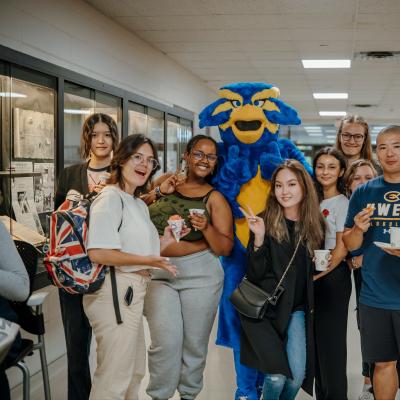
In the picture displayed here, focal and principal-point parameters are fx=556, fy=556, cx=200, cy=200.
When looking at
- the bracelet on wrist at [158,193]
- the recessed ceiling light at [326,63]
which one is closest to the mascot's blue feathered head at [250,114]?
the bracelet on wrist at [158,193]

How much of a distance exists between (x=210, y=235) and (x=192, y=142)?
0.55m

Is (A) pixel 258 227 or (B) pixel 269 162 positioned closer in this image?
(A) pixel 258 227

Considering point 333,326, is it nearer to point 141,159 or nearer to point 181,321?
point 181,321

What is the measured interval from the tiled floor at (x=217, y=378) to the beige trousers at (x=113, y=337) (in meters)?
1.19

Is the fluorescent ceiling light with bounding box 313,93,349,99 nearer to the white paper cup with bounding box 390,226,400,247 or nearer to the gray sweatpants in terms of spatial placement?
the gray sweatpants

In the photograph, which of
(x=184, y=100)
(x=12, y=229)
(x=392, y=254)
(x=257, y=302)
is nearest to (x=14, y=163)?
(x=12, y=229)

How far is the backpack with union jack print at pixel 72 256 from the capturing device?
2445mm

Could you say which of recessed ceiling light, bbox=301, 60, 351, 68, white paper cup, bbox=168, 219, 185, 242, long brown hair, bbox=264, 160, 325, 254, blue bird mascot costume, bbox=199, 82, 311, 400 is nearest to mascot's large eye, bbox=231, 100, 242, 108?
blue bird mascot costume, bbox=199, 82, 311, 400

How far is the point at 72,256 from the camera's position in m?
2.46

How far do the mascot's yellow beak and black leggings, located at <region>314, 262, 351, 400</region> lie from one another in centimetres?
92

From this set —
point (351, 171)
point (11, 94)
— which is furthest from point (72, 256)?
point (11, 94)

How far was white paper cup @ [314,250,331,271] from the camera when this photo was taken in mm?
2801

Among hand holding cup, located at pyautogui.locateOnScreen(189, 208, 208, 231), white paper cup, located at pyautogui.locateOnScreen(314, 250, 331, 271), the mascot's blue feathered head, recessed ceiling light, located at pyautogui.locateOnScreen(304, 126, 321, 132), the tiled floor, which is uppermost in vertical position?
recessed ceiling light, located at pyautogui.locateOnScreen(304, 126, 321, 132)

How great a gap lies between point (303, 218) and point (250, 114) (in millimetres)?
816
